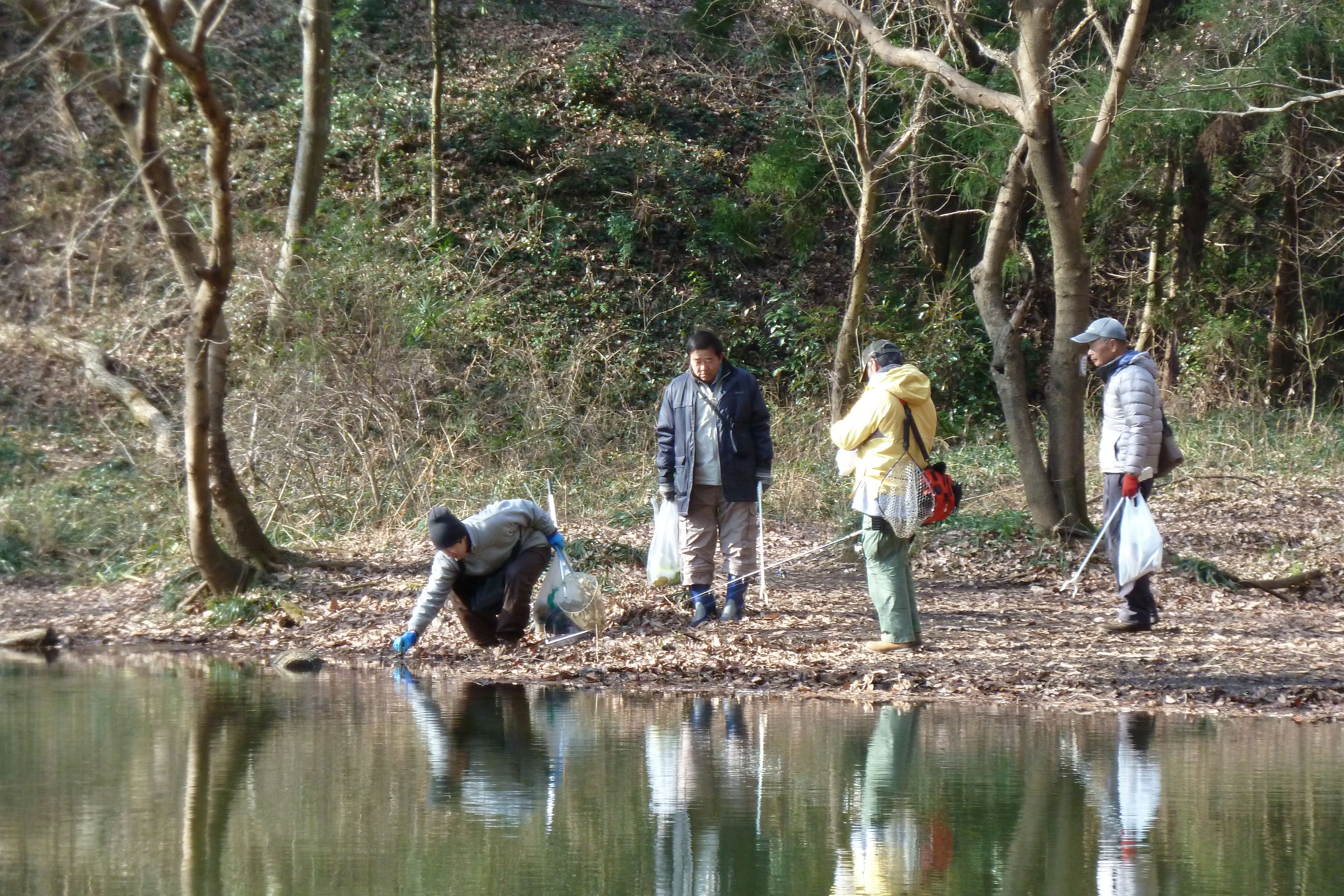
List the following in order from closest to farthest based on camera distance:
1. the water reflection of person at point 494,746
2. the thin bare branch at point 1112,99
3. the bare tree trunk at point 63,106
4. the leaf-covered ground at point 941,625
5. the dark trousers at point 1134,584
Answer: the water reflection of person at point 494,746, the leaf-covered ground at point 941,625, the dark trousers at point 1134,584, the bare tree trunk at point 63,106, the thin bare branch at point 1112,99


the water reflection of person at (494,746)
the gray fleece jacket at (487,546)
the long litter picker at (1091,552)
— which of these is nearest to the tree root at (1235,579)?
the long litter picker at (1091,552)

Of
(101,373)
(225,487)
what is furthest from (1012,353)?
(101,373)

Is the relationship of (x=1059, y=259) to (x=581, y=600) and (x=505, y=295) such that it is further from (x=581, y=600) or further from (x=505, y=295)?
(x=505, y=295)

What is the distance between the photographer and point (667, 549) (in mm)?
9578

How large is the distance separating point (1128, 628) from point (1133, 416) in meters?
1.39

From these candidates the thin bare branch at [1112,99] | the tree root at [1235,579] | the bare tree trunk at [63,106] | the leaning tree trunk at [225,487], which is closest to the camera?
the bare tree trunk at [63,106]

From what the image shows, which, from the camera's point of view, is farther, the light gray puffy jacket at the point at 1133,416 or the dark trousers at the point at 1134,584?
the dark trousers at the point at 1134,584

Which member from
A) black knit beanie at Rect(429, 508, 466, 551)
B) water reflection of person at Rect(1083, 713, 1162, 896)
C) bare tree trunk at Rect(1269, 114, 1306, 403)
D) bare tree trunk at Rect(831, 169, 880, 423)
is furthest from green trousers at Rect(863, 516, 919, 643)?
bare tree trunk at Rect(1269, 114, 1306, 403)

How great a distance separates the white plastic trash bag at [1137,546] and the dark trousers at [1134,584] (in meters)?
0.19

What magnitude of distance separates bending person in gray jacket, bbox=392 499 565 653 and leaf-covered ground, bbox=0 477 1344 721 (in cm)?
21

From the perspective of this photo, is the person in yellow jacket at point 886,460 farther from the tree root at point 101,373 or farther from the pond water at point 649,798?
the tree root at point 101,373

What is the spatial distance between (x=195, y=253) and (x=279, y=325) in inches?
174

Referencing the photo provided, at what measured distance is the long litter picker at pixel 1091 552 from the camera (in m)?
8.95

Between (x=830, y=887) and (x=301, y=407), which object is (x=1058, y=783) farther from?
(x=301, y=407)
